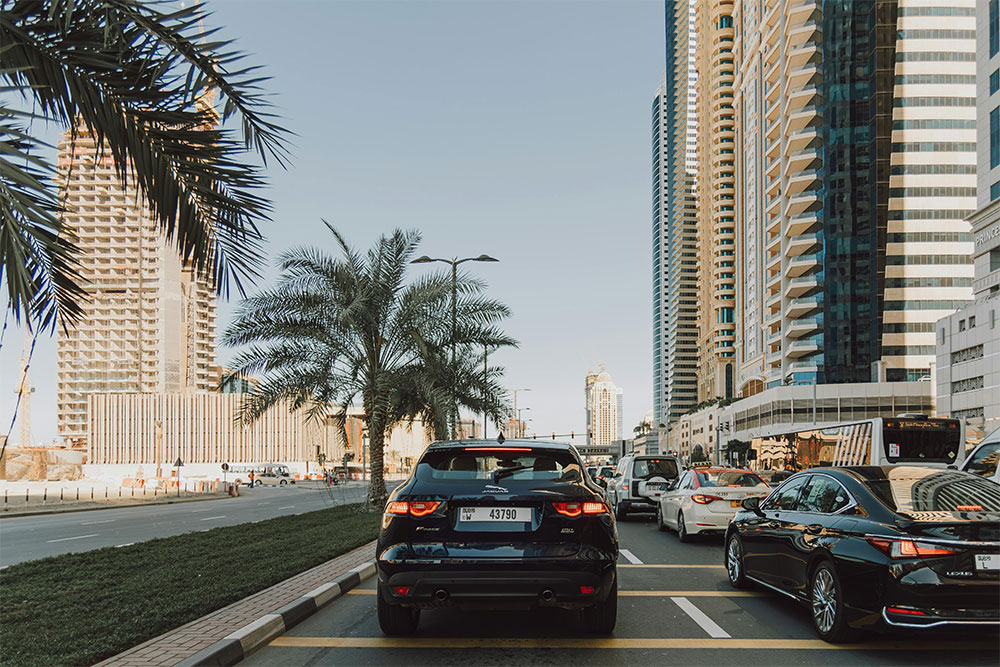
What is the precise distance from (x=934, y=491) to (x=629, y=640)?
2.68m

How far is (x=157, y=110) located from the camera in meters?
6.18

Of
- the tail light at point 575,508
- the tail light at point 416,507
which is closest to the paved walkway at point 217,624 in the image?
the tail light at point 416,507

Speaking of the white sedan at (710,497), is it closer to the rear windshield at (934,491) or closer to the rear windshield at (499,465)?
the rear windshield at (934,491)

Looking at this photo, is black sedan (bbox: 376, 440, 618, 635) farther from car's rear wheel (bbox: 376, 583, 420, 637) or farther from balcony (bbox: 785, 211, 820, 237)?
balcony (bbox: 785, 211, 820, 237)

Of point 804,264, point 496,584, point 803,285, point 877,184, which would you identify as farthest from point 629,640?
point 877,184

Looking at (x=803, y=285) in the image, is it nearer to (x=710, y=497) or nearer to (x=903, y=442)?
(x=903, y=442)

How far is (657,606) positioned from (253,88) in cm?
605

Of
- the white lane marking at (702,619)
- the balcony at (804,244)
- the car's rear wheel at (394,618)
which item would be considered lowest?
the white lane marking at (702,619)

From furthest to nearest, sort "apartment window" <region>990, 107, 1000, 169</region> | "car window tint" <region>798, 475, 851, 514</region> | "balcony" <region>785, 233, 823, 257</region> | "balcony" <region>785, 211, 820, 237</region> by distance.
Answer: "balcony" <region>785, 211, 820, 237</region> < "balcony" <region>785, 233, 823, 257</region> < "apartment window" <region>990, 107, 1000, 169</region> < "car window tint" <region>798, 475, 851, 514</region>

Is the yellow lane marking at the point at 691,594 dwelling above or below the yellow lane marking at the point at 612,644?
below

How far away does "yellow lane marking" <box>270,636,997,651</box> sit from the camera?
668cm

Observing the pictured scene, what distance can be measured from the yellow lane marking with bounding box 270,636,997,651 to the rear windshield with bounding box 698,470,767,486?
8.45 m

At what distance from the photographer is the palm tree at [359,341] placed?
73.5 feet

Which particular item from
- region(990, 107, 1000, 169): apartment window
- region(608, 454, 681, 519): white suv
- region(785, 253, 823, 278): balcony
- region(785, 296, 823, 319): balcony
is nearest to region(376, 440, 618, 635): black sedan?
region(608, 454, 681, 519): white suv
